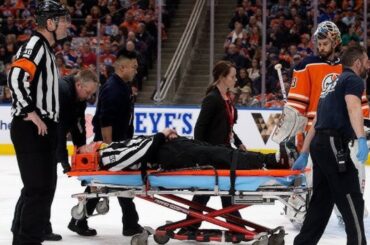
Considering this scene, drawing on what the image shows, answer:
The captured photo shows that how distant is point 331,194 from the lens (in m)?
5.18

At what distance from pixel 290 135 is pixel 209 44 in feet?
25.5

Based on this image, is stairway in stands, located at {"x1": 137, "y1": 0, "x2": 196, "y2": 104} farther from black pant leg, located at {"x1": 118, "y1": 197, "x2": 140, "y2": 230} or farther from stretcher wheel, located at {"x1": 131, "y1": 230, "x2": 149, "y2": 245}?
stretcher wheel, located at {"x1": 131, "y1": 230, "x2": 149, "y2": 245}

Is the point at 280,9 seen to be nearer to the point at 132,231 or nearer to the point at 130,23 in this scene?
the point at 130,23

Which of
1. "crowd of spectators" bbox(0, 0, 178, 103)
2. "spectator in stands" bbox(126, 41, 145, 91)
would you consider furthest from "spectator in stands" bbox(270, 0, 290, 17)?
"spectator in stands" bbox(126, 41, 145, 91)

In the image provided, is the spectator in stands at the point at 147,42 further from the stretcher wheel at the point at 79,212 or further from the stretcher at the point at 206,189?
the stretcher at the point at 206,189

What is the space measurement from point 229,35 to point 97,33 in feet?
6.62

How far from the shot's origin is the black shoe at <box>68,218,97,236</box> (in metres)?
6.57

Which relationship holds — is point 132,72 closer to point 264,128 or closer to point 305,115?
point 305,115

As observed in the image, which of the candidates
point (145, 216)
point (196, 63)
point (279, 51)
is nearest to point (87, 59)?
point (196, 63)

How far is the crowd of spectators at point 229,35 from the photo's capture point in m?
13.6

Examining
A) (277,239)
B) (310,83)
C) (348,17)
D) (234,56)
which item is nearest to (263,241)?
(277,239)

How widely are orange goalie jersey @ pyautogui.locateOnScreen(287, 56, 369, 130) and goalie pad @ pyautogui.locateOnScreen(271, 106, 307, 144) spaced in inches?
1.7

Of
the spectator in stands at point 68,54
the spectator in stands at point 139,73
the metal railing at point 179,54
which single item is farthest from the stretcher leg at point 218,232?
the spectator in stands at point 68,54

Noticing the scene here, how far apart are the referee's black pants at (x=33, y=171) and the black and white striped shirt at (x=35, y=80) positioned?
0.09 meters
